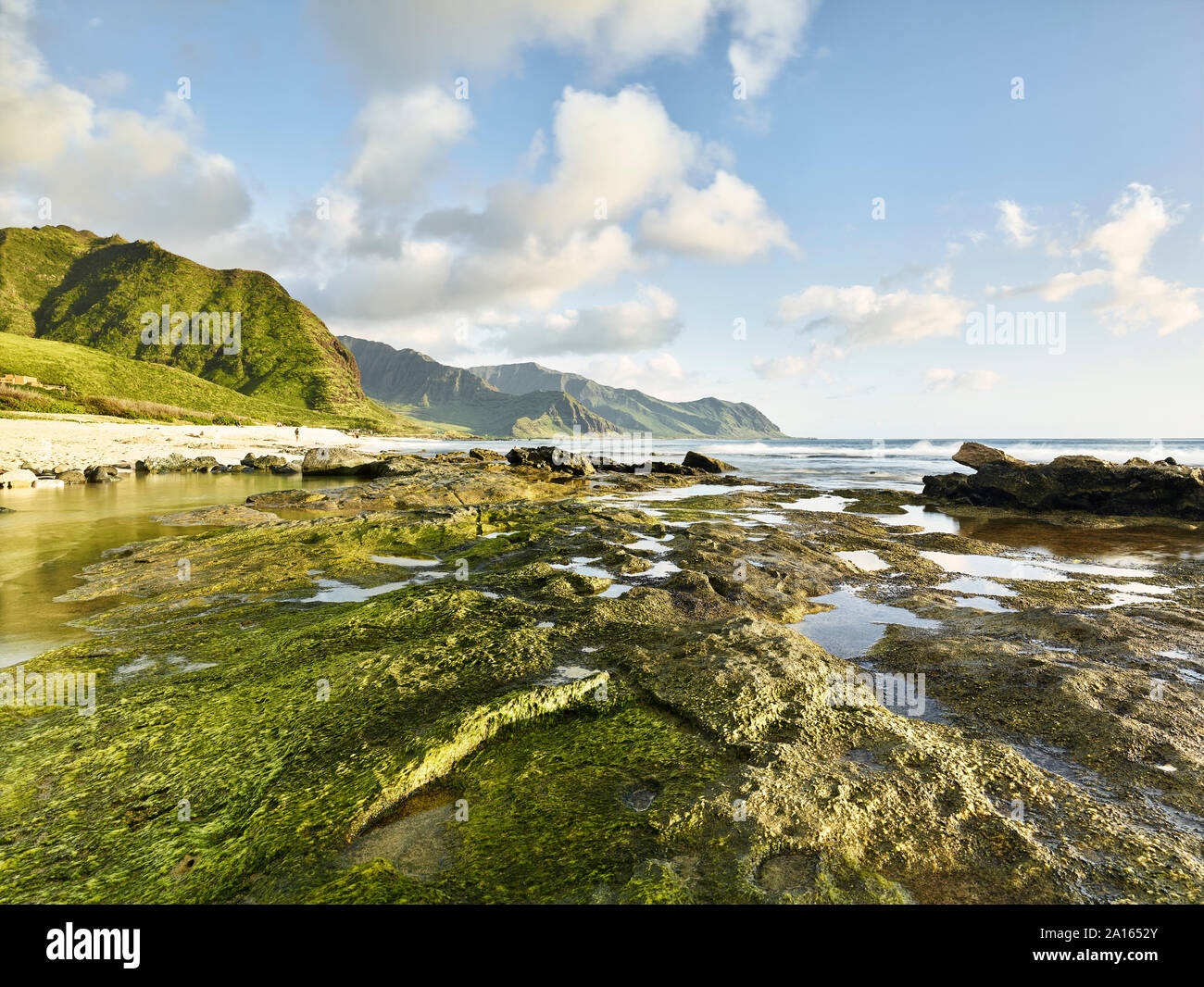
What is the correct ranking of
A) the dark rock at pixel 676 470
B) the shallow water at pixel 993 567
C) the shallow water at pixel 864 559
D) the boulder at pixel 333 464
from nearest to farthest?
the shallow water at pixel 993 567
the shallow water at pixel 864 559
the boulder at pixel 333 464
the dark rock at pixel 676 470

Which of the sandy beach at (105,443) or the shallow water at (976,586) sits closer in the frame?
the shallow water at (976,586)

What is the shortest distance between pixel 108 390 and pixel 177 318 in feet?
375

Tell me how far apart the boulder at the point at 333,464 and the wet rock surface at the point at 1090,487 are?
41612 millimetres

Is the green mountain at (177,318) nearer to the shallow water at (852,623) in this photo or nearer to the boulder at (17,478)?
the boulder at (17,478)

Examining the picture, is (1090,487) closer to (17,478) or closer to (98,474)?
(17,478)

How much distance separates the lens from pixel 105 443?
1642 inches

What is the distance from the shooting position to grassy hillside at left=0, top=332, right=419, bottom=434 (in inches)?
2504

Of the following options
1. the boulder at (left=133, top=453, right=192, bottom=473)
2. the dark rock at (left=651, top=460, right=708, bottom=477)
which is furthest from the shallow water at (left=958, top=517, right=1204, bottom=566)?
the boulder at (left=133, top=453, right=192, bottom=473)

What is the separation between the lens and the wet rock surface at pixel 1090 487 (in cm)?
2156

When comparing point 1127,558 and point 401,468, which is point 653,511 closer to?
point 1127,558

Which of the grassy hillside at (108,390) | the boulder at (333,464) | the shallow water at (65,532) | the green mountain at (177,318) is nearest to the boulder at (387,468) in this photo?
the boulder at (333,464)

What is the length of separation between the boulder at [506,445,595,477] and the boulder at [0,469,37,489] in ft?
89.4
